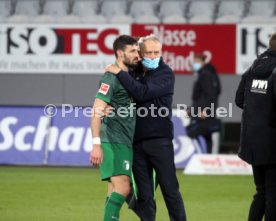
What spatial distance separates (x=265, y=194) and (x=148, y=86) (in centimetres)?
150

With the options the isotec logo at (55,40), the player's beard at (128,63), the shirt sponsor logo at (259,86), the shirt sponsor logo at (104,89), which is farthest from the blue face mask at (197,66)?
Result: the shirt sponsor logo at (104,89)

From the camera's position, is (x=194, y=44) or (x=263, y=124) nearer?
(x=263, y=124)

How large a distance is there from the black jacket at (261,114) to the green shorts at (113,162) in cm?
113

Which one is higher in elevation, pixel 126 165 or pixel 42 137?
pixel 126 165

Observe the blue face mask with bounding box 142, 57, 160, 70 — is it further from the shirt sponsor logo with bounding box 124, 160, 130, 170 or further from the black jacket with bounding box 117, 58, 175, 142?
the shirt sponsor logo with bounding box 124, 160, 130, 170

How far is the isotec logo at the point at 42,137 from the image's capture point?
16328mm

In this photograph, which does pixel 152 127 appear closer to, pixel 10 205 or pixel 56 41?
pixel 10 205

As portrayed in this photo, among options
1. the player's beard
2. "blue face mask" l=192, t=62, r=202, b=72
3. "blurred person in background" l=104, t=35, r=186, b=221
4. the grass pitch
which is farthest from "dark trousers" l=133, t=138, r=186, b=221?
"blue face mask" l=192, t=62, r=202, b=72

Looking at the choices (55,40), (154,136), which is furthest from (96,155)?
(55,40)

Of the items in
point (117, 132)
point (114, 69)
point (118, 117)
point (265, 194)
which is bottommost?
point (265, 194)

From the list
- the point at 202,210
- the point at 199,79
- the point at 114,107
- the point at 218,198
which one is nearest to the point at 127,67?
the point at 114,107

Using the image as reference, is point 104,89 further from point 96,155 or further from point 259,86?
point 259,86

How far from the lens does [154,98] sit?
8211 millimetres

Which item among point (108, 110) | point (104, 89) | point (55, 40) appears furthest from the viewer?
point (55, 40)
